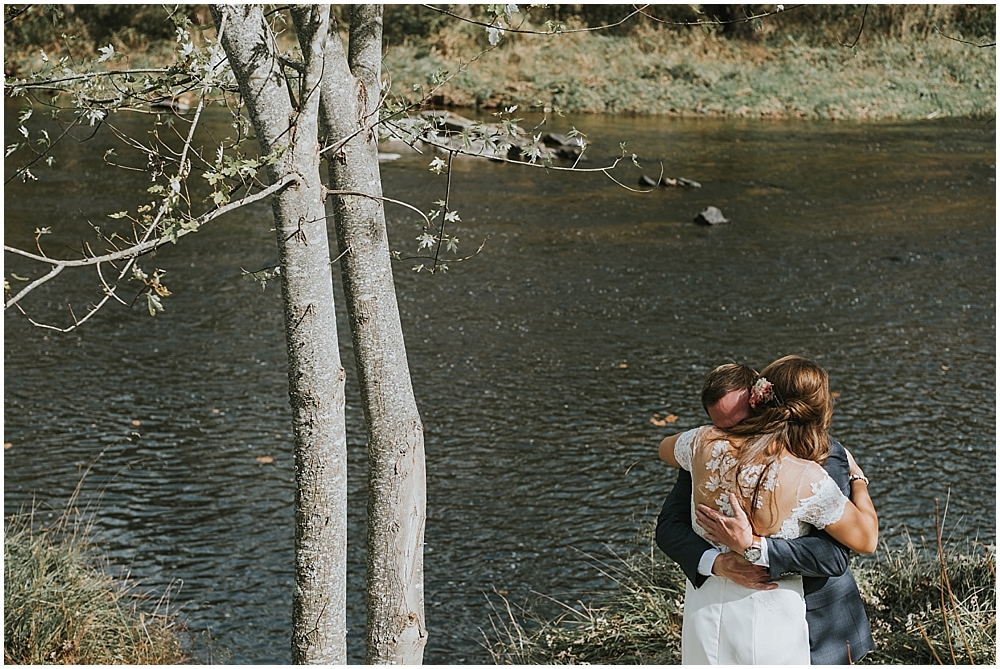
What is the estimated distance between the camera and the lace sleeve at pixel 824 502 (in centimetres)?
294

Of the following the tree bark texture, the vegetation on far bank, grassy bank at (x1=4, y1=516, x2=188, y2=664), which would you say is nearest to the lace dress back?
the tree bark texture

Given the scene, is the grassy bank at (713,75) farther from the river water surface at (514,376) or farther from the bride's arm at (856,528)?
the bride's arm at (856,528)

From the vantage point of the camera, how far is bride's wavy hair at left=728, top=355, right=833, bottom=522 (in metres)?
2.89

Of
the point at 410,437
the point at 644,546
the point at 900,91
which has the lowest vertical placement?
the point at 900,91

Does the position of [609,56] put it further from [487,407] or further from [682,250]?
[487,407]

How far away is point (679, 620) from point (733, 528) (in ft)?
7.78

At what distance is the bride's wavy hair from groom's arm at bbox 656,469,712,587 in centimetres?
24

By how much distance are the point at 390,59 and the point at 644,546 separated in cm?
2449

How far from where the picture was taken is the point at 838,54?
31203 millimetres

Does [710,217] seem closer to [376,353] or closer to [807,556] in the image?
[376,353]

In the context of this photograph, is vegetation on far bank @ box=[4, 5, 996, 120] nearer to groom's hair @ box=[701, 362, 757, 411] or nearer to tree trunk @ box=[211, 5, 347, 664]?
tree trunk @ box=[211, 5, 347, 664]

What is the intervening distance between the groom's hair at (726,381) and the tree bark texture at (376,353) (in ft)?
3.84

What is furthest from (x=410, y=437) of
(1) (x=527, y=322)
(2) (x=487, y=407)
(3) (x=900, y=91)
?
(3) (x=900, y=91)

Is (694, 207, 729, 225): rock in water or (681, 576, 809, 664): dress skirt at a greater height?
(681, 576, 809, 664): dress skirt
